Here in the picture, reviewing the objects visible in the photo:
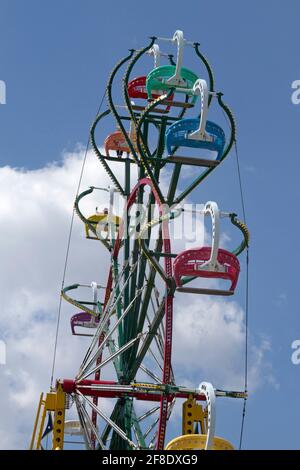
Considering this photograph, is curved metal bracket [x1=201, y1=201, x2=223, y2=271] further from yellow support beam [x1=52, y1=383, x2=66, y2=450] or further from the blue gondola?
yellow support beam [x1=52, y1=383, x2=66, y2=450]

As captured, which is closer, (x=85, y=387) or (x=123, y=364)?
(x=85, y=387)

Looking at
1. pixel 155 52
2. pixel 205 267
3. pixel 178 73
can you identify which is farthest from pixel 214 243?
pixel 155 52

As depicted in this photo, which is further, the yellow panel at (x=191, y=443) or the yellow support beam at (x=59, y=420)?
the yellow support beam at (x=59, y=420)

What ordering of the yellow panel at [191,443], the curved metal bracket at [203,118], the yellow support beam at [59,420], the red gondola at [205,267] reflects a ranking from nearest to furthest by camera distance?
the yellow panel at [191,443], the red gondola at [205,267], the curved metal bracket at [203,118], the yellow support beam at [59,420]

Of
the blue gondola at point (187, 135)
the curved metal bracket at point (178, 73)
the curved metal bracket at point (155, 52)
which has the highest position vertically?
→ the curved metal bracket at point (155, 52)

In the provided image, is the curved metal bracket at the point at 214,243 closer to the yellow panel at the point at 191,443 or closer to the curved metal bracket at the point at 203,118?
the curved metal bracket at the point at 203,118

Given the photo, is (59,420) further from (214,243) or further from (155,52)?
(155,52)

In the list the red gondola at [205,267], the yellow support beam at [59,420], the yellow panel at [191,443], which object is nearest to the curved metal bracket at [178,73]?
the red gondola at [205,267]

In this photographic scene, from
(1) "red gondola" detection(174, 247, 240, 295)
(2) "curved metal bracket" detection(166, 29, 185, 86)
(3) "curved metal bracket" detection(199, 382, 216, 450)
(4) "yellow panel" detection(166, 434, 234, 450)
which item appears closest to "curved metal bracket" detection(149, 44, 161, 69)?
(2) "curved metal bracket" detection(166, 29, 185, 86)

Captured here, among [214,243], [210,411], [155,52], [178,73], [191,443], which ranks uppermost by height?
[155,52]

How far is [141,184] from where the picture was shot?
4794 centimetres
